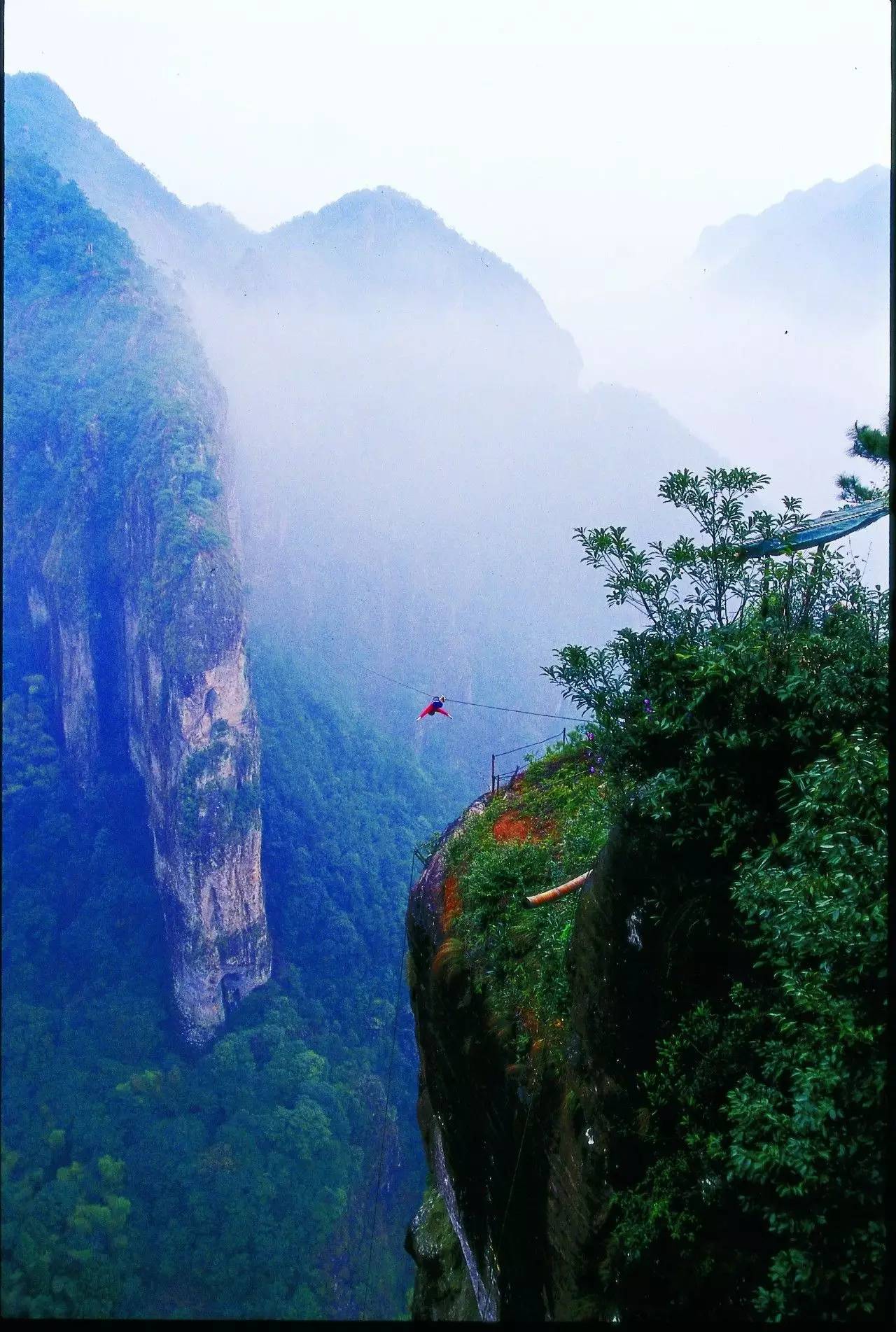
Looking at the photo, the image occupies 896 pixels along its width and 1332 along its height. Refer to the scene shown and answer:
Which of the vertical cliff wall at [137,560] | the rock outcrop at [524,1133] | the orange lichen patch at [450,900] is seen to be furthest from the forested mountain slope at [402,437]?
the rock outcrop at [524,1133]

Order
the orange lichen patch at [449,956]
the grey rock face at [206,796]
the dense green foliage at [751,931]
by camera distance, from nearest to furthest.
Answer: the dense green foliage at [751,931] < the orange lichen patch at [449,956] < the grey rock face at [206,796]

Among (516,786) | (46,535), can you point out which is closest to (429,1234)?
(516,786)

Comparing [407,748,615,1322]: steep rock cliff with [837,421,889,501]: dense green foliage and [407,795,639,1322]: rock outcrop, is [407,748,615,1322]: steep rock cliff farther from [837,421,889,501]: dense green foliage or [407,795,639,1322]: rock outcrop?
[837,421,889,501]: dense green foliage

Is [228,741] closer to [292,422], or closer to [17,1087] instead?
[17,1087]

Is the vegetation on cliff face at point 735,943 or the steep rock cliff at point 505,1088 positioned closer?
the vegetation on cliff face at point 735,943

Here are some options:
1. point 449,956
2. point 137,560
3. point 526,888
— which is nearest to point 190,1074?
point 137,560

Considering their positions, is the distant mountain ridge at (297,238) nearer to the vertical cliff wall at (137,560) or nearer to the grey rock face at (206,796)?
the vertical cliff wall at (137,560)
